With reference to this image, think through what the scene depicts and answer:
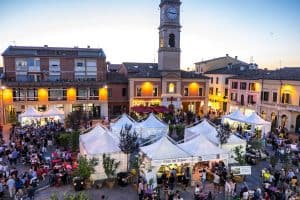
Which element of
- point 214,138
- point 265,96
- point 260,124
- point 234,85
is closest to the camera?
point 214,138

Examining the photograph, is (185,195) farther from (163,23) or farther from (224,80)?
(224,80)

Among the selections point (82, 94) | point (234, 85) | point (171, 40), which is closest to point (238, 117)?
point (171, 40)

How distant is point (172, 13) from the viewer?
130 feet

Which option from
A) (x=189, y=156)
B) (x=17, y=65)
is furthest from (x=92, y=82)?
(x=189, y=156)

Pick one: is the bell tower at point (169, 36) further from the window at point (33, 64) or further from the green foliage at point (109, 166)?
the green foliage at point (109, 166)

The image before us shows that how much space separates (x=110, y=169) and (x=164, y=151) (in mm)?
3342

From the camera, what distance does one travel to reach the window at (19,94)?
3639 cm

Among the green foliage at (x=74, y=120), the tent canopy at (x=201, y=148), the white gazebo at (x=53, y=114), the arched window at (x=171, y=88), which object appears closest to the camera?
the tent canopy at (x=201, y=148)

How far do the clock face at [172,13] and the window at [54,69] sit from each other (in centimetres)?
1716

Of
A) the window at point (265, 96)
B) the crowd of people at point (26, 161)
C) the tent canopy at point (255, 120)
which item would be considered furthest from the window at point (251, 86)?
the crowd of people at point (26, 161)

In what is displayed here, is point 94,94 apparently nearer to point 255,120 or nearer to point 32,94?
point 32,94

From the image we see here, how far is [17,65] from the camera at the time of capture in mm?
37531

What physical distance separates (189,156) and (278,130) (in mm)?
17998

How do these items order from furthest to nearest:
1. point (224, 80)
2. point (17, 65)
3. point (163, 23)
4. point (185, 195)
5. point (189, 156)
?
point (224, 80) < point (163, 23) < point (17, 65) < point (189, 156) < point (185, 195)
